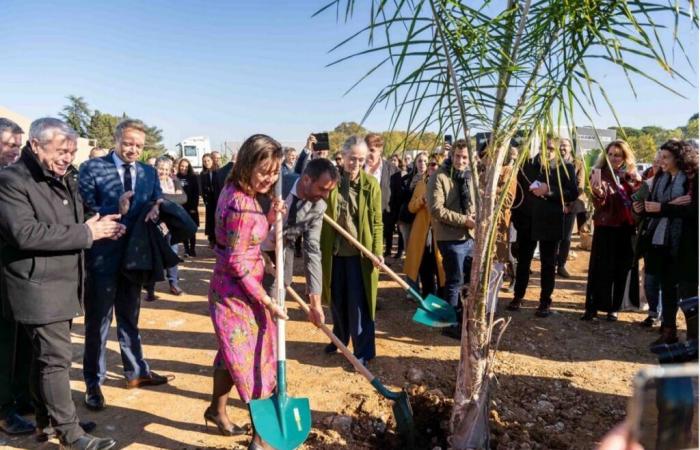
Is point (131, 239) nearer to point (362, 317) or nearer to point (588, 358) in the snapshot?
point (362, 317)

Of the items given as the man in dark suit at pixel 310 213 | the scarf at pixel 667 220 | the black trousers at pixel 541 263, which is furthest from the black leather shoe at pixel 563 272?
the man in dark suit at pixel 310 213

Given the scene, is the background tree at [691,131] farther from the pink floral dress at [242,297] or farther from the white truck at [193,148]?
the white truck at [193,148]

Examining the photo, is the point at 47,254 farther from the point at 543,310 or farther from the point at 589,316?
the point at 589,316

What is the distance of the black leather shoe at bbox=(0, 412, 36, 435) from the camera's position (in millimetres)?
2811

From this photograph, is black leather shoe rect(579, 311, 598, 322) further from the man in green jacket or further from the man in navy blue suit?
the man in navy blue suit

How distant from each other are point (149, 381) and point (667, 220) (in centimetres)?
453

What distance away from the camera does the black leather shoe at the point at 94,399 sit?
3.12 metres

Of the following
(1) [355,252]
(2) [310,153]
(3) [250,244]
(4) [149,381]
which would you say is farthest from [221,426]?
(2) [310,153]

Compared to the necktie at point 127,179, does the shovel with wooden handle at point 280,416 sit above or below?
below

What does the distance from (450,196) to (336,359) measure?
1795mm

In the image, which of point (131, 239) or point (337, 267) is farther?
point (337, 267)

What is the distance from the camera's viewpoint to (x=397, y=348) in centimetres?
423

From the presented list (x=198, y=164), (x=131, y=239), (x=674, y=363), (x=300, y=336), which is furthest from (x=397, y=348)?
(x=198, y=164)

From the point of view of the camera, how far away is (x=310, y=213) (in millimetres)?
3244
